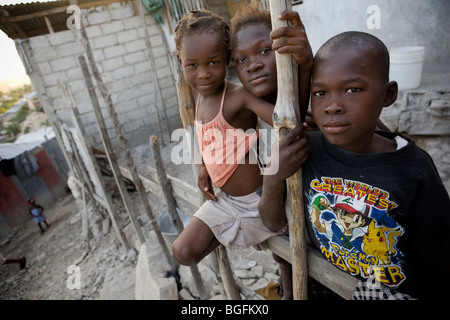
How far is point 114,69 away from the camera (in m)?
6.92

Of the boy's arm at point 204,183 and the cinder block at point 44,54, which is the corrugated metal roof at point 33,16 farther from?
the boy's arm at point 204,183

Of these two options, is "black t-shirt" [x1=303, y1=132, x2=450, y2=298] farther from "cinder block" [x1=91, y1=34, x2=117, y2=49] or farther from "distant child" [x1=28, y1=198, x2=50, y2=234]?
"distant child" [x1=28, y1=198, x2=50, y2=234]

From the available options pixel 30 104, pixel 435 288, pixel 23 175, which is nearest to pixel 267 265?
pixel 435 288

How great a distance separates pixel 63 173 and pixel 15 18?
24.1 ft

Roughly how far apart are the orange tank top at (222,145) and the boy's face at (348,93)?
0.59 m

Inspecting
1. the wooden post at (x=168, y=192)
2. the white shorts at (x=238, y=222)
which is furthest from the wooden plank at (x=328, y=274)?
the wooden post at (x=168, y=192)

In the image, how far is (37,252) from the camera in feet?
24.5

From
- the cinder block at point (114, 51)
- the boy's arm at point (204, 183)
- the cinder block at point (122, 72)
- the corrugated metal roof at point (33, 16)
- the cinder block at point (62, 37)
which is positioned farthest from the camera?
the cinder block at point (122, 72)

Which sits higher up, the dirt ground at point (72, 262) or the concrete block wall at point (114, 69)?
the concrete block wall at point (114, 69)

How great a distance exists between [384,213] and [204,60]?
116cm

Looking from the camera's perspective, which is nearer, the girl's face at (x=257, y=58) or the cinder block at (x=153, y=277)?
the girl's face at (x=257, y=58)

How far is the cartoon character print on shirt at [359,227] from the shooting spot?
3.31 feet

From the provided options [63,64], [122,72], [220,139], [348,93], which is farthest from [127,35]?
[348,93]

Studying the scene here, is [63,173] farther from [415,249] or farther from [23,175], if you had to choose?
[415,249]
